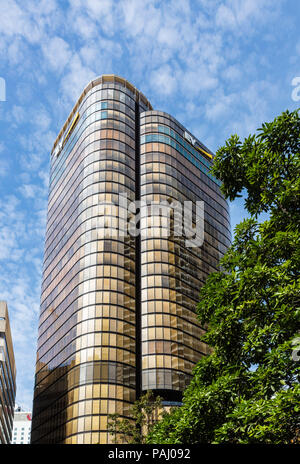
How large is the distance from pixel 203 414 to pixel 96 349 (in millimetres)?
53009

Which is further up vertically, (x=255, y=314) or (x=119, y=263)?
(x=119, y=263)

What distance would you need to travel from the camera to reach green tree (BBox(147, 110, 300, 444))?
1449 centimetres

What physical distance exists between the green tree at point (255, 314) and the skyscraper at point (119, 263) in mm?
49415

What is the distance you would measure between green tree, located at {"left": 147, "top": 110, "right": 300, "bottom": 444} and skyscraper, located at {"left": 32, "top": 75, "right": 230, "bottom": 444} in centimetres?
4941

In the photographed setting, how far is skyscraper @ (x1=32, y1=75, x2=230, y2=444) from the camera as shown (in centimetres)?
6812

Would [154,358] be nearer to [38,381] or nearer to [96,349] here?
[96,349]

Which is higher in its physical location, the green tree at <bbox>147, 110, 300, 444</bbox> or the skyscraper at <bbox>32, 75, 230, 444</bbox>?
the skyscraper at <bbox>32, 75, 230, 444</bbox>

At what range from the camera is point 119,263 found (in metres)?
74.6

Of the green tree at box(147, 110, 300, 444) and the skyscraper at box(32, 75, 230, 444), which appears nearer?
the green tree at box(147, 110, 300, 444)

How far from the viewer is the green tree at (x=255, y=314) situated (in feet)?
47.5

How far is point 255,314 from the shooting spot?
54.6ft

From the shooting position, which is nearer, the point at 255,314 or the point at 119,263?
the point at 255,314

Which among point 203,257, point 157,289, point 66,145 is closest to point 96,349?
point 157,289

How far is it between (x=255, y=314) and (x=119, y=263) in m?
58.6
